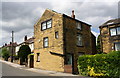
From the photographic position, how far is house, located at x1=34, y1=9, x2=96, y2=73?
21.3 m

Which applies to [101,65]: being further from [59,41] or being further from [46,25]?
[46,25]

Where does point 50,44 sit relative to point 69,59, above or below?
above

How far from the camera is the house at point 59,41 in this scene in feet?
69.9

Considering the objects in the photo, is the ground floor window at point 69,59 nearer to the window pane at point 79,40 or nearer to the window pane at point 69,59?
the window pane at point 69,59

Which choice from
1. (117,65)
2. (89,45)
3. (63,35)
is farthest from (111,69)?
(89,45)

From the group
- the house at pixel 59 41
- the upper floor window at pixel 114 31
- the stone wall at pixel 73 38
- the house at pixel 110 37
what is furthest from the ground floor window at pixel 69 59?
the upper floor window at pixel 114 31

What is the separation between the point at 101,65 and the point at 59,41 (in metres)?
8.37

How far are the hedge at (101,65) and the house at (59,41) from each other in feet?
9.06

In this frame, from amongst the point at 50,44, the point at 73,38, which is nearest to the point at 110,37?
the point at 73,38

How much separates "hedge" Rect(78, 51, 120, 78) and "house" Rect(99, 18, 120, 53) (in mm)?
8277

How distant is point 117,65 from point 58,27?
11186 millimetres

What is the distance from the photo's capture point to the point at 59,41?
71.2 feet

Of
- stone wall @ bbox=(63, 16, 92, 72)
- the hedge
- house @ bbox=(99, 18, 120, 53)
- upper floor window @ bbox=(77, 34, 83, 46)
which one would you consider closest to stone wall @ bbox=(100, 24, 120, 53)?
house @ bbox=(99, 18, 120, 53)

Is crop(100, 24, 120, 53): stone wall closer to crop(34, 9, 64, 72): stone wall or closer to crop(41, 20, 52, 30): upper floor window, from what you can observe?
crop(34, 9, 64, 72): stone wall
